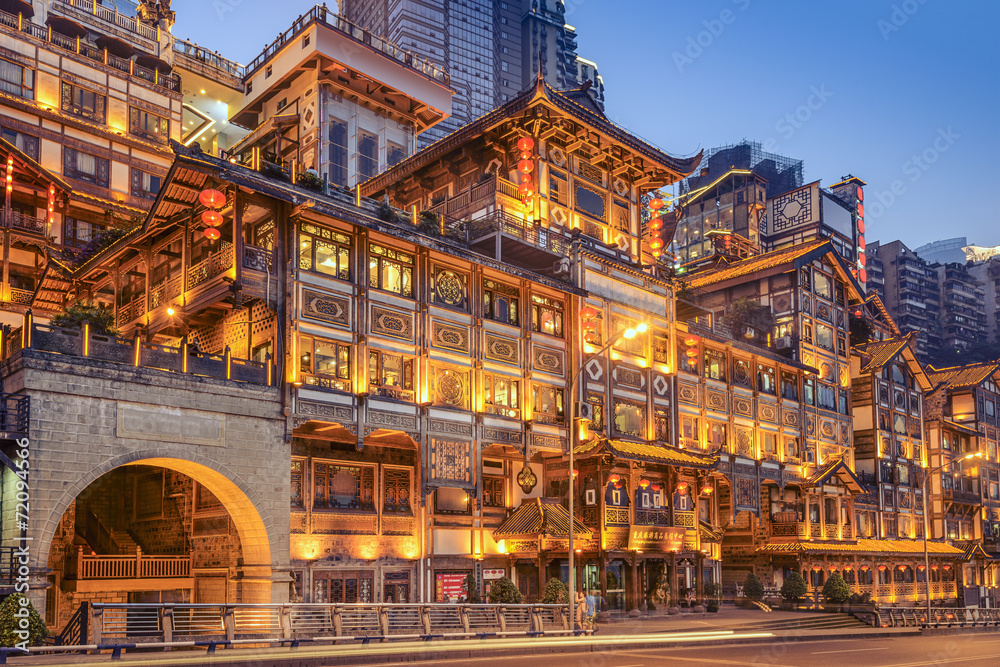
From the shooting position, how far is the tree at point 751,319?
192 feet

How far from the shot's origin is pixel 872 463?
66125 millimetres

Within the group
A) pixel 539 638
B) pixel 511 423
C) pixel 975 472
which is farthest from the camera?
pixel 975 472

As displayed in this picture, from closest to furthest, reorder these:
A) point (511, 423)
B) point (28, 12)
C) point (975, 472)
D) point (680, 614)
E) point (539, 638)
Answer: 1. point (539, 638)
2. point (511, 423)
3. point (680, 614)
4. point (28, 12)
5. point (975, 472)

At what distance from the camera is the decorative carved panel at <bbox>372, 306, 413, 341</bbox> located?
1328 inches

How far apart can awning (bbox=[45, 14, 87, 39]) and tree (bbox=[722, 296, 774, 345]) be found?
1668 inches

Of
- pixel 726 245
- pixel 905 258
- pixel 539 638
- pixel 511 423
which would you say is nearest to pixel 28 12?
pixel 511 423

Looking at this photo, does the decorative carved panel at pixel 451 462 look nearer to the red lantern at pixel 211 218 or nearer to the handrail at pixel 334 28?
the red lantern at pixel 211 218

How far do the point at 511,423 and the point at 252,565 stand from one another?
502 inches

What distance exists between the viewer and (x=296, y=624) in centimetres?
2522

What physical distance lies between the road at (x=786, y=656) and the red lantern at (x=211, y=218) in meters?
15.2

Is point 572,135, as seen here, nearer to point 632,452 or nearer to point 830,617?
point 632,452

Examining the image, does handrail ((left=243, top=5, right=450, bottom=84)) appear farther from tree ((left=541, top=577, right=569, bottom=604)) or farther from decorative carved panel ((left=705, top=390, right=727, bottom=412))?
tree ((left=541, top=577, right=569, bottom=604))

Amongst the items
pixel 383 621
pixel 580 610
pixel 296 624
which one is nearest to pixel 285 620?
pixel 296 624

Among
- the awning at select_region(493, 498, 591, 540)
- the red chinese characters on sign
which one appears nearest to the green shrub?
the red chinese characters on sign
